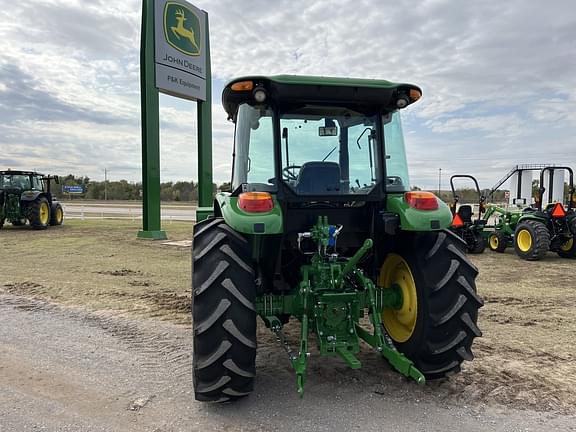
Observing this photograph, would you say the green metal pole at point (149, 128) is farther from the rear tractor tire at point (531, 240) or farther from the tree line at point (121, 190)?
the tree line at point (121, 190)

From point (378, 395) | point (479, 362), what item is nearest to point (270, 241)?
point (378, 395)

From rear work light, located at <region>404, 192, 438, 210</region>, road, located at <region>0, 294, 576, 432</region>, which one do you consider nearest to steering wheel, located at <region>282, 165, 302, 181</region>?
rear work light, located at <region>404, 192, 438, 210</region>

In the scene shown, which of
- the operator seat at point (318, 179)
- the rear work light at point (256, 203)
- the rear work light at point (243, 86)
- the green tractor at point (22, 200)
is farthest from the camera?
the green tractor at point (22, 200)

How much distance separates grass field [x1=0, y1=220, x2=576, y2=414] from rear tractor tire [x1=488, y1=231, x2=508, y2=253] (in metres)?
0.21

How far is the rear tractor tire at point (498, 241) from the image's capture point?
1152 centimetres

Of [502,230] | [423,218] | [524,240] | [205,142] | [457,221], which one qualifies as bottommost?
[524,240]

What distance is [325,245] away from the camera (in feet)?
11.2

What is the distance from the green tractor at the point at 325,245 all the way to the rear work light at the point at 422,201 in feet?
0.04

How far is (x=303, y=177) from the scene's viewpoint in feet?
12.0

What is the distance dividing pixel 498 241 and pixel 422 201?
30.5 ft

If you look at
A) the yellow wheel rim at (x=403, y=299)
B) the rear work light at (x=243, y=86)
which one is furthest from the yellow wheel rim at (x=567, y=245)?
the rear work light at (x=243, y=86)

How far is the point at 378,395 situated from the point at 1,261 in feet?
30.6

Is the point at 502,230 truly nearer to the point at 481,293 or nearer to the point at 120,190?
the point at 481,293

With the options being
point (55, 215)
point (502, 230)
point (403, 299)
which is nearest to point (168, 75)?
point (55, 215)
